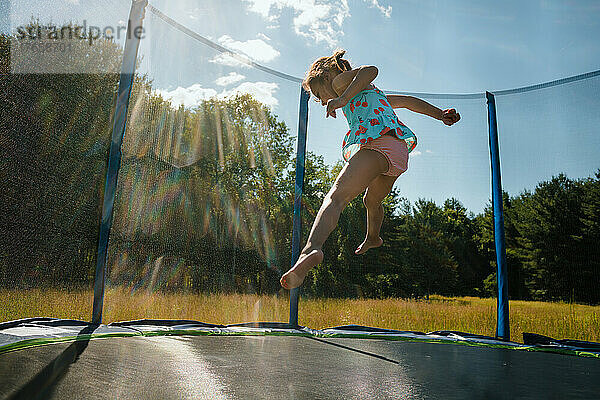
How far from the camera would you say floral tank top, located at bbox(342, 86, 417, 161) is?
4.81ft

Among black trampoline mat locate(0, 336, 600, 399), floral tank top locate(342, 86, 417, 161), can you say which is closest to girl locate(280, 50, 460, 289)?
floral tank top locate(342, 86, 417, 161)

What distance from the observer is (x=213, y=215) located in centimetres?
282

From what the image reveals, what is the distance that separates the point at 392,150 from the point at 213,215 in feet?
5.24

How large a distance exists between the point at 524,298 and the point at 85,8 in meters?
2.76

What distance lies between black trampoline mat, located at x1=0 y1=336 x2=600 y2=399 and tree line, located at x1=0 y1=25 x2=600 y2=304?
1.71 ft

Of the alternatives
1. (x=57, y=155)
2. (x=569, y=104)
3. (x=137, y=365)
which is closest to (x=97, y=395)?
A: (x=137, y=365)

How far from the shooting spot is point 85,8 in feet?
7.39

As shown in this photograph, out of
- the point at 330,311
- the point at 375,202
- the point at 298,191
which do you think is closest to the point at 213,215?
the point at 298,191

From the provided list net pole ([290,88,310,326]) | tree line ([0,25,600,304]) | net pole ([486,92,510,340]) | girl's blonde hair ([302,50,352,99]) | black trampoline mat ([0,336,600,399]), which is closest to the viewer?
black trampoline mat ([0,336,600,399])

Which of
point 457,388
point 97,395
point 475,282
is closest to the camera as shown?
point 97,395

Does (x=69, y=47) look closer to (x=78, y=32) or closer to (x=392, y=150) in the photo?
(x=78, y=32)

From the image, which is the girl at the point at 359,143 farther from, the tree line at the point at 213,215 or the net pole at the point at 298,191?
the net pole at the point at 298,191

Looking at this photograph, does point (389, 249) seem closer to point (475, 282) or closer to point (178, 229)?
point (475, 282)

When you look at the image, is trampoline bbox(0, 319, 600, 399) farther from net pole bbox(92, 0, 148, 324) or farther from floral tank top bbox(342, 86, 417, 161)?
floral tank top bbox(342, 86, 417, 161)
